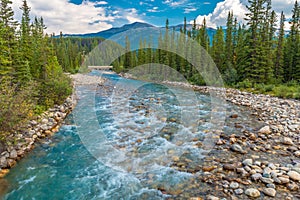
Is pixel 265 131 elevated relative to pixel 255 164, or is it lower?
elevated

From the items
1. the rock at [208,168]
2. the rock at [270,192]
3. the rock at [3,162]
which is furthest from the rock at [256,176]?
the rock at [3,162]

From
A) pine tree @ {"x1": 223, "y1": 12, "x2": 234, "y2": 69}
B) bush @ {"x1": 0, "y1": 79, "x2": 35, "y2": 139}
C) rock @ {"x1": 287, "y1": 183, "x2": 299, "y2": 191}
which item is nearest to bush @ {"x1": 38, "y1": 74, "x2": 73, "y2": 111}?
bush @ {"x1": 0, "y1": 79, "x2": 35, "y2": 139}

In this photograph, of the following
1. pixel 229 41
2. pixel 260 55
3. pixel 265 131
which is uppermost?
pixel 229 41

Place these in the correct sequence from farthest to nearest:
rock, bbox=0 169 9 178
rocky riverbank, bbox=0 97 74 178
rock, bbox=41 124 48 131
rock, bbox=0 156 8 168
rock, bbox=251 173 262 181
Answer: rock, bbox=41 124 48 131, rocky riverbank, bbox=0 97 74 178, rock, bbox=0 156 8 168, rock, bbox=0 169 9 178, rock, bbox=251 173 262 181

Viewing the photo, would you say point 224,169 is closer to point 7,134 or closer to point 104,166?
point 104,166

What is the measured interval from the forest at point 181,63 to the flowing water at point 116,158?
2.05 meters

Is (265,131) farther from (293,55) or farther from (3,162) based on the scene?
(293,55)

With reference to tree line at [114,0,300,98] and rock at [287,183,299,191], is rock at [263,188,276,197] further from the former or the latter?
tree line at [114,0,300,98]

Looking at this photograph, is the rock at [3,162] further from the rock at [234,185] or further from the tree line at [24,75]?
the rock at [234,185]

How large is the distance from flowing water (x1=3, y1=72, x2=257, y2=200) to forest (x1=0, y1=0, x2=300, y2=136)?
2.05 metres

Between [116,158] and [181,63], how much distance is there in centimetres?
3263

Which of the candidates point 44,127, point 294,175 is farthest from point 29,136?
point 294,175

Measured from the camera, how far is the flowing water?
5934mm

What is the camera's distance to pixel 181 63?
125 feet
